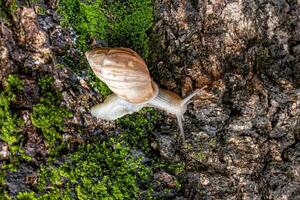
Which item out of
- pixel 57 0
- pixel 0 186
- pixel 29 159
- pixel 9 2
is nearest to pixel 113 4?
pixel 57 0

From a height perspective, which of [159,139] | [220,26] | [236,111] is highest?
[220,26]

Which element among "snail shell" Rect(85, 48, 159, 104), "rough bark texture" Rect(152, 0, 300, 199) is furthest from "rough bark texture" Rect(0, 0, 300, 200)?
"snail shell" Rect(85, 48, 159, 104)

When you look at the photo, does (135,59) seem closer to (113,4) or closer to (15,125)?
(113,4)

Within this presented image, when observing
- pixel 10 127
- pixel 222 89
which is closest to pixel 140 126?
pixel 222 89

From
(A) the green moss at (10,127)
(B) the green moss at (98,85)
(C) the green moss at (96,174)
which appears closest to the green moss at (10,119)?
(A) the green moss at (10,127)

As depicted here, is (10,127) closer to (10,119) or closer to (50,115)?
(10,119)

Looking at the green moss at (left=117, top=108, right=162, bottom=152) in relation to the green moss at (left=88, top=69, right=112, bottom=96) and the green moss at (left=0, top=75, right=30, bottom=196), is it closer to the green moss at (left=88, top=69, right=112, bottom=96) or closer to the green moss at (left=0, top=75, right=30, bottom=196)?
the green moss at (left=88, top=69, right=112, bottom=96)
